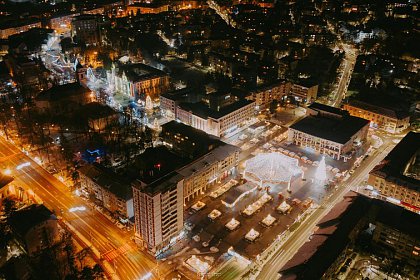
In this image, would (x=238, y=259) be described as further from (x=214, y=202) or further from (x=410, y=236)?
(x=410, y=236)

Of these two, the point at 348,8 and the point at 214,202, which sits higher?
the point at 348,8

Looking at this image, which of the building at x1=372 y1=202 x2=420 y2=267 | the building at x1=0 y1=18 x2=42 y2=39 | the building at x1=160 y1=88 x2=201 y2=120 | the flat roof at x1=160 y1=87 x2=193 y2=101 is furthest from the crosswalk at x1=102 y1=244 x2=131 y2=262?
the building at x1=0 y1=18 x2=42 y2=39

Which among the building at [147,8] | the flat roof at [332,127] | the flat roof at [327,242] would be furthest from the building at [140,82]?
the building at [147,8]

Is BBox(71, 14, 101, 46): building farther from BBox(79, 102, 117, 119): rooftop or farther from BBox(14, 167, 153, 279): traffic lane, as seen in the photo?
BBox(14, 167, 153, 279): traffic lane

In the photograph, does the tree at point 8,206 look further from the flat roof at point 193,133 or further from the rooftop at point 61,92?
the rooftop at point 61,92

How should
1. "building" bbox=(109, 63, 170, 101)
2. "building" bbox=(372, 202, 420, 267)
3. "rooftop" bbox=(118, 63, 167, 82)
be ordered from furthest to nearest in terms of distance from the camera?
"rooftop" bbox=(118, 63, 167, 82), "building" bbox=(109, 63, 170, 101), "building" bbox=(372, 202, 420, 267)

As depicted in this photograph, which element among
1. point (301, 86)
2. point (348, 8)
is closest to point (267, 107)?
point (301, 86)
